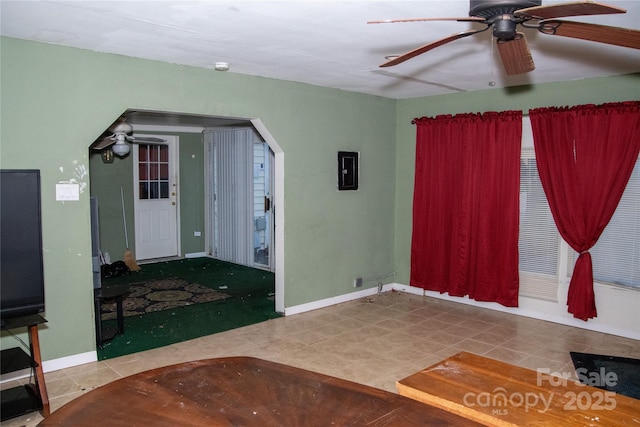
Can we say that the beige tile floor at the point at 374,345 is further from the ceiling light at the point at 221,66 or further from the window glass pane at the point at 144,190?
the window glass pane at the point at 144,190

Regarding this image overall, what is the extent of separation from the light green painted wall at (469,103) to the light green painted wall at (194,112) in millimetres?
135

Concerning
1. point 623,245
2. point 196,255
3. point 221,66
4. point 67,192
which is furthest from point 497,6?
point 196,255

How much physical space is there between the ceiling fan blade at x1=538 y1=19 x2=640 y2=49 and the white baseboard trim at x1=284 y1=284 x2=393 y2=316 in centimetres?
377

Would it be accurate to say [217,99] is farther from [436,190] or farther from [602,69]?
[602,69]

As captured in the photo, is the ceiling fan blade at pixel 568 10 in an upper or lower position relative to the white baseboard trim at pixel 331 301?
upper

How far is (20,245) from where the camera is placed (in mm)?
2992

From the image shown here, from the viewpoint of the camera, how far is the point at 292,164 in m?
5.20

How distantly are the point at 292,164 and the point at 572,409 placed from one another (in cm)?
370

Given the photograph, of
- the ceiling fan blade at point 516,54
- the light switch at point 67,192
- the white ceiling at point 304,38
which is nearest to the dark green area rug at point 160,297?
the light switch at point 67,192

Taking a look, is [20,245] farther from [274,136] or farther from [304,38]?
[274,136]

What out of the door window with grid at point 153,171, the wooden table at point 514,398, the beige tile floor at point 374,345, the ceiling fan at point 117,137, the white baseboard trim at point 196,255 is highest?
the ceiling fan at point 117,137

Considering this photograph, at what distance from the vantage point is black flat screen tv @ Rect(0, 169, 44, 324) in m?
2.94

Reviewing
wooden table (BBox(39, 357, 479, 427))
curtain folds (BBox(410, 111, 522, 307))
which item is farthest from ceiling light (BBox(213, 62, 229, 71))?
wooden table (BBox(39, 357, 479, 427))

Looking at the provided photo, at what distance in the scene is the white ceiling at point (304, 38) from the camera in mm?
2785
